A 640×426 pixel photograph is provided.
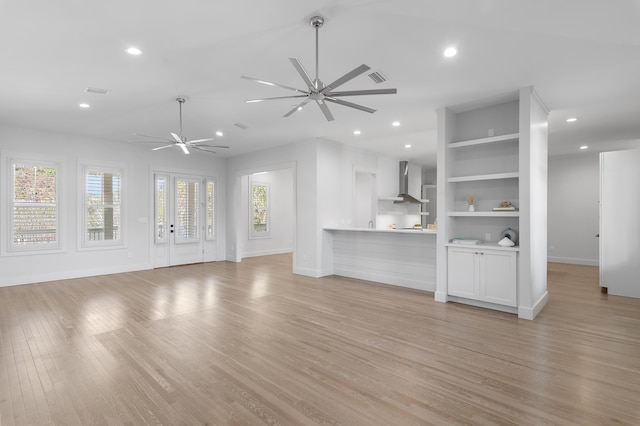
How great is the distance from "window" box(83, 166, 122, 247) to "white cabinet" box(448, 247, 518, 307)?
22.7 ft

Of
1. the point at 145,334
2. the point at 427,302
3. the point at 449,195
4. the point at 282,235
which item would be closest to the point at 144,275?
the point at 145,334

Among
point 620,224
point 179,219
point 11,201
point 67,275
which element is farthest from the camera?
point 179,219

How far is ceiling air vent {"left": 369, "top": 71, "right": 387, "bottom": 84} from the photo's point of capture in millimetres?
3641

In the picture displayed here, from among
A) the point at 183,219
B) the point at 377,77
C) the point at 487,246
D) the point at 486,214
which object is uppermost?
the point at 377,77

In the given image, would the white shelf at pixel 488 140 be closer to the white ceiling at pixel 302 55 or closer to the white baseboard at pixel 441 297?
the white ceiling at pixel 302 55

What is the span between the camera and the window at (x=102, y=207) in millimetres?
6953

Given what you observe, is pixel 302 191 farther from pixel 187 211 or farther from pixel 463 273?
pixel 463 273

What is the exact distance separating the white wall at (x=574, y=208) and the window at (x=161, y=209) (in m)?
10.0

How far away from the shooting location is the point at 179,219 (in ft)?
27.5

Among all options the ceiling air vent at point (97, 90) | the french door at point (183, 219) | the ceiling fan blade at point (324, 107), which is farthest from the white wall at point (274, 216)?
the ceiling fan blade at point (324, 107)

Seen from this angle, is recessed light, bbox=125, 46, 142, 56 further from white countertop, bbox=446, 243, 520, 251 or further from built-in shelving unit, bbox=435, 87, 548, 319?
white countertop, bbox=446, 243, 520, 251

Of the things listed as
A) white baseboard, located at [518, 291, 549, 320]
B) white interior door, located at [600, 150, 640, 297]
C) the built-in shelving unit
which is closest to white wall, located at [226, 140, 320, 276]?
the built-in shelving unit

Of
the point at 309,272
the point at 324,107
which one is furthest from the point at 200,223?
the point at 324,107

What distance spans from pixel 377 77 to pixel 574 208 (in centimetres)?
775
